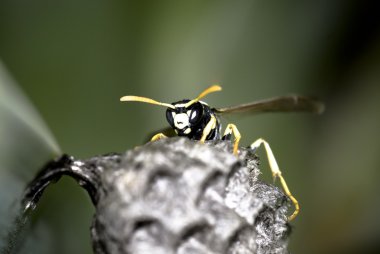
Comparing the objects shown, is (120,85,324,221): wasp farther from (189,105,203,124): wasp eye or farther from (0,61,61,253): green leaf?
(0,61,61,253): green leaf

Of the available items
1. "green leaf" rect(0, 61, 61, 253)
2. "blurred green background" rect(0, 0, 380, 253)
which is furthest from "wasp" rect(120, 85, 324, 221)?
"green leaf" rect(0, 61, 61, 253)

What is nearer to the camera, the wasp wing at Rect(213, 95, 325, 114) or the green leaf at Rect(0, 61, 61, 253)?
the green leaf at Rect(0, 61, 61, 253)

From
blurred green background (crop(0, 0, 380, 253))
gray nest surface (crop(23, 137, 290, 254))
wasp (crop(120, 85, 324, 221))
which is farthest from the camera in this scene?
blurred green background (crop(0, 0, 380, 253))

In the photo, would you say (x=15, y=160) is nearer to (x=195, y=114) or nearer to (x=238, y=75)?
(x=195, y=114)

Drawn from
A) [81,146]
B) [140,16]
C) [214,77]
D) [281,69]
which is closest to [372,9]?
[281,69]

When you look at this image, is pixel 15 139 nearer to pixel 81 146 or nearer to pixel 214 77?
pixel 81 146

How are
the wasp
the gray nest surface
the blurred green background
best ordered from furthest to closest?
1. the blurred green background
2. the wasp
3. the gray nest surface
